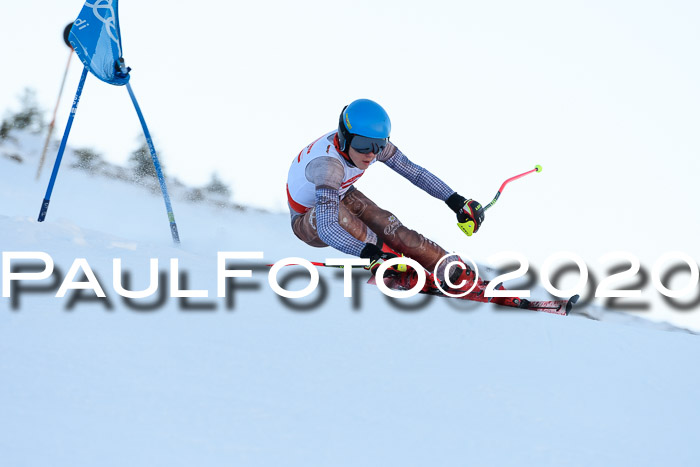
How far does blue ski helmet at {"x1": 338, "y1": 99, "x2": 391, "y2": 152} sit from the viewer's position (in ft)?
15.1

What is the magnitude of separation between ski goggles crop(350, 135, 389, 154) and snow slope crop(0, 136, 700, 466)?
1064 millimetres

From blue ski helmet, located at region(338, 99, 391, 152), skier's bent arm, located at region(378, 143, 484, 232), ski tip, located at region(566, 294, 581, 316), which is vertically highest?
blue ski helmet, located at region(338, 99, 391, 152)

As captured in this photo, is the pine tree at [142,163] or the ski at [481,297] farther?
the pine tree at [142,163]

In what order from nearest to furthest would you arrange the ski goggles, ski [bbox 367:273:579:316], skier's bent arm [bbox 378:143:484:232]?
the ski goggles → ski [bbox 367:273:579:316] → skier's bent arm [bbox 378:143:484:232]

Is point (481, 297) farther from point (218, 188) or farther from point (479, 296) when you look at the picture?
point (218, 188)

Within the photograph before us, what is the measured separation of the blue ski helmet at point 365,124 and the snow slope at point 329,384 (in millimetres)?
1102

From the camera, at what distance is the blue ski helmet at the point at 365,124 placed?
15.1ft

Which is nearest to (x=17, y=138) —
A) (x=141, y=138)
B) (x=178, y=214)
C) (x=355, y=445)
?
(x=141, y=138)

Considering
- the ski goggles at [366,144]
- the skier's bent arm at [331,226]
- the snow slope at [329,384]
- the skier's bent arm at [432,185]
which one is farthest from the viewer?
the skier's bent arm at [432,185]

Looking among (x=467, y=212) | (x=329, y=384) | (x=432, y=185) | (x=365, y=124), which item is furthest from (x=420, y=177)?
(x=329, y=384)

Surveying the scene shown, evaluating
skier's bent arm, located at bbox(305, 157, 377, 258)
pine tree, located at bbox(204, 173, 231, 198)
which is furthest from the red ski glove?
pine tree, located at bbox(204, 173, 231, 198)

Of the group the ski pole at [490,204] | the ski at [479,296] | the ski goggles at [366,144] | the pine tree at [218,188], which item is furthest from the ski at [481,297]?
the pine tree at [218,188]

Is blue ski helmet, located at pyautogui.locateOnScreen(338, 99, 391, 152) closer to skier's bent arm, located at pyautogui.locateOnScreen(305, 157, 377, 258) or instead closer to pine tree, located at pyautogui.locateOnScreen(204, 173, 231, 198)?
skier's bent arm, located at pyautogui.locateOnScreen(305, 157, 377, 258)

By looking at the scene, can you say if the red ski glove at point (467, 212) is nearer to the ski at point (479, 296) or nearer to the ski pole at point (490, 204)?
the ski pole at point (490, 204)
